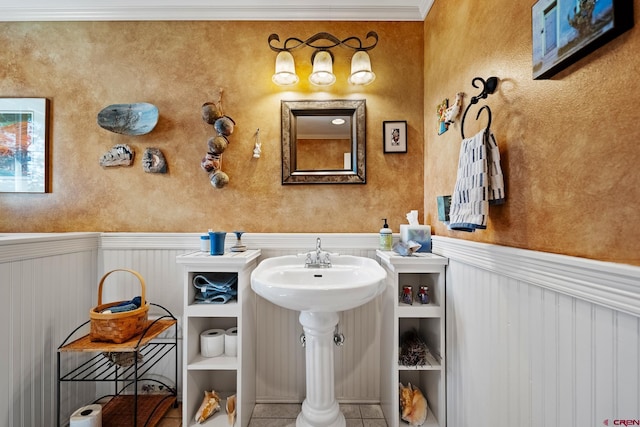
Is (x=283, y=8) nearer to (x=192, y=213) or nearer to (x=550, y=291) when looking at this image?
(x=192, y=213)

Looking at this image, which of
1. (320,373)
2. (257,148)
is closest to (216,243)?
(257,148)

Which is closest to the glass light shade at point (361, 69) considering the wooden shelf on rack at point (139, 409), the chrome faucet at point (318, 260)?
the chrome faucet at point (318, 260)

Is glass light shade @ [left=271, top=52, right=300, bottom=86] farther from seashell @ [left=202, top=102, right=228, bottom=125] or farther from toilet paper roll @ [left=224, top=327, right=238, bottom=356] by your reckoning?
toilet paper roll @ [left=224, top=327, right=238, bottom=356]

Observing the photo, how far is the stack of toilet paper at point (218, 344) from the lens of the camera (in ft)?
4.82

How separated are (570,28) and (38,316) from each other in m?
2.43

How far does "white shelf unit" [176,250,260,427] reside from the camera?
1.40m

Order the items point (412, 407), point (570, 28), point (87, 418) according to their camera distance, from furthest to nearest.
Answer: point (412, 407) < point (87, 418) < point (570, 28)

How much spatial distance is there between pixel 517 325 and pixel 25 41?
3095 mm

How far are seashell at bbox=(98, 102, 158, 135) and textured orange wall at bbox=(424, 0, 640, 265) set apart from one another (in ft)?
5.94

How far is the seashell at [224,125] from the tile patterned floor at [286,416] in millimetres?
1702

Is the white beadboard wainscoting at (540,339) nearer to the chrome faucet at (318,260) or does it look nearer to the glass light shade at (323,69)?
the chrome faucet at (318,260)

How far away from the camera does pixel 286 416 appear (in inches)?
63.5

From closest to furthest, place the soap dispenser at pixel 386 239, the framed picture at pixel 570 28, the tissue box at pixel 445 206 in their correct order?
the framed picture at pixel 570 28 → the tissue box at pixel 445 206 → the soap dispenser at pixel 386 239

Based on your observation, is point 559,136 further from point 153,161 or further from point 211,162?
point 153,161
